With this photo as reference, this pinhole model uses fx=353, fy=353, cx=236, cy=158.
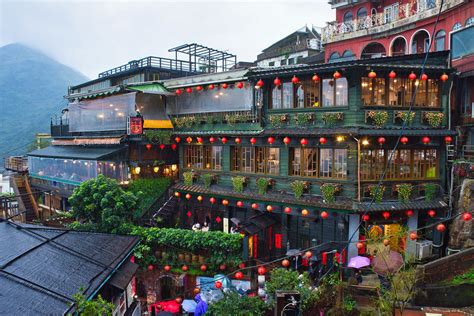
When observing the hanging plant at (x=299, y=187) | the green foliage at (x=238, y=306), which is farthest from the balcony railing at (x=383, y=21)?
the green foliage at (x=238, y=306)

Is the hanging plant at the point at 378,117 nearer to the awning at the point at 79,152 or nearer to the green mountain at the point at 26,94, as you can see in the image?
the awning at the point at 79,152

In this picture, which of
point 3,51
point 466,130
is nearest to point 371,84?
point 466,130

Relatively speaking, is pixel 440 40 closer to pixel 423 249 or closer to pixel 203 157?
pixel 423 249

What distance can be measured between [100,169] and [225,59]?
59.4 feet

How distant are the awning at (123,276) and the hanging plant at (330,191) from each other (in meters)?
10.2

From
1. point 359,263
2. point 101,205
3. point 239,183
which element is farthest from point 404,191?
point 101,205

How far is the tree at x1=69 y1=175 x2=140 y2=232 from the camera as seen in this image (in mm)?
20859

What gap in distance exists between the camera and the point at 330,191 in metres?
18.4

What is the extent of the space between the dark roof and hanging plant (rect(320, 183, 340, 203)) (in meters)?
9.86

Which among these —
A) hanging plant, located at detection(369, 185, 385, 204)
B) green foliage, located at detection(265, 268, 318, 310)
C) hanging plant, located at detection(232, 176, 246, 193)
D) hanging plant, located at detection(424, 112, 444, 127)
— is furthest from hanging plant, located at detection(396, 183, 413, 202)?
hanging plant, located at detection(232, 176, 246, 193)

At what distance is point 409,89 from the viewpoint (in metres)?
19.1

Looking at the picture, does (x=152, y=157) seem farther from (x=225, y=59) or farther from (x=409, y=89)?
(x=409, y=89)

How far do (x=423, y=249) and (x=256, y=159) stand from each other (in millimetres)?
10591

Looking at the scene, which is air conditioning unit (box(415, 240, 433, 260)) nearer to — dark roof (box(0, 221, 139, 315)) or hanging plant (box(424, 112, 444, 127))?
hanging plant (box(424, 112, 444, 127))
